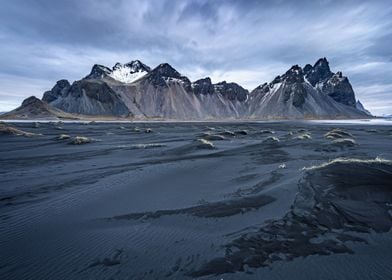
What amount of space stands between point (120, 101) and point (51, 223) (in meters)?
205

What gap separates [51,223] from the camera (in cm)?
712

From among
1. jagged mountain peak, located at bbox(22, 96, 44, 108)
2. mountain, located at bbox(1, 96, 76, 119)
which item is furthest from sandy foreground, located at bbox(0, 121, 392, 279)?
jagged mountain peak, located at bbox(22, 96, 44, 108)

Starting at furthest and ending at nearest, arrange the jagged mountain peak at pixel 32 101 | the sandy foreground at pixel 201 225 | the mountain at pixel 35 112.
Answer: the jagged mountain peak at pixel 32 101 → the mountain at pixel 35 112 → the sandy foreground at pixel 201 225

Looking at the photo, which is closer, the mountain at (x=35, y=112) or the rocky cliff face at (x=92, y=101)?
the mountain at (x=35, y=112)

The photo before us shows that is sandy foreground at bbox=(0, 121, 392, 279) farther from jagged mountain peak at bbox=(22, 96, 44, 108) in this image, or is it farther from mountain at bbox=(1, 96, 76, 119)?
jagged mountain peak at bbox=(22, 96, 44, 108)

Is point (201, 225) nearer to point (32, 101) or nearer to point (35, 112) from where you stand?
point (35, 112)

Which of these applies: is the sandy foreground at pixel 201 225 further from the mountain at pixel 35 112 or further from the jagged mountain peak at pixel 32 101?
the jagged mountain peak at pixel 32 101

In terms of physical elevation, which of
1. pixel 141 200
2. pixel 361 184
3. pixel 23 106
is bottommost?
pixel 141 200

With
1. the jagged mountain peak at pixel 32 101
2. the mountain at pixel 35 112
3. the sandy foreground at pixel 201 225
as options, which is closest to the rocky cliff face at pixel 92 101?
the jagged mountain peak at pixel 32 101

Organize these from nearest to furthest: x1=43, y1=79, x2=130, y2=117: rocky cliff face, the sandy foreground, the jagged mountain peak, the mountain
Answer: the sandy foreground < the mountain < the jagged mountain peak < x1=43, y1=79, x2=130, y2=117: rocky cliff face

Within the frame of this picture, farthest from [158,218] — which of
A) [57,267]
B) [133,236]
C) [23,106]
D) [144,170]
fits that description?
[23,106]

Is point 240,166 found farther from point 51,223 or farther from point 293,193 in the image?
point 51,223

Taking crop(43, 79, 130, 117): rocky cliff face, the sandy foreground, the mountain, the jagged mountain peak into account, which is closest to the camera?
the sandy foreground

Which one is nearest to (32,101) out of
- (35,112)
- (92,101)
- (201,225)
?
(35,112)
